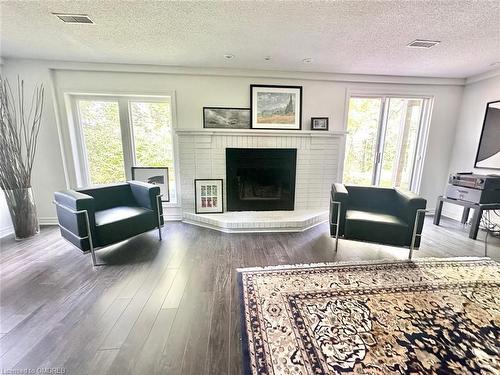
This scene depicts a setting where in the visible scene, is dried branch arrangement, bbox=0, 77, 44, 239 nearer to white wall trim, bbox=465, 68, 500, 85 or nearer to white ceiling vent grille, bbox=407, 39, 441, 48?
white ceiling vent grille, bbox=407, 39, 441, 48

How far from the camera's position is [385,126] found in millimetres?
3732

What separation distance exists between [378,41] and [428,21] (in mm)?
461

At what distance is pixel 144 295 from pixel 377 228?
2443 mm

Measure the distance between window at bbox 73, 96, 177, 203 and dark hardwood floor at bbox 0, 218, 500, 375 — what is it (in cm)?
117

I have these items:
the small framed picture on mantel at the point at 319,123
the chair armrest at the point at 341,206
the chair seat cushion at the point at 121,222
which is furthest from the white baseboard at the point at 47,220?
the small framed picture on mantel at the point at 319,123

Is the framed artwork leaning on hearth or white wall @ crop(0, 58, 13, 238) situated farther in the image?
the framed artwork leaning on hearth

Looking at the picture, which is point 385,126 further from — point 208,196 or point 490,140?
point 208,196

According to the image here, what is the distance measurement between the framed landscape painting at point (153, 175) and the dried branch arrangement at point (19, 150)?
4.23 feet

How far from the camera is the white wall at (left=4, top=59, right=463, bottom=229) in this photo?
3.13m

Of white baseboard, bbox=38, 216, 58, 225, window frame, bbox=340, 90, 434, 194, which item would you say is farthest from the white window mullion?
window frame, bbox=340, 90, 434, 194

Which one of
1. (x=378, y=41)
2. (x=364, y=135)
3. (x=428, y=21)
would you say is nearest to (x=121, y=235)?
(x=378, y=41)

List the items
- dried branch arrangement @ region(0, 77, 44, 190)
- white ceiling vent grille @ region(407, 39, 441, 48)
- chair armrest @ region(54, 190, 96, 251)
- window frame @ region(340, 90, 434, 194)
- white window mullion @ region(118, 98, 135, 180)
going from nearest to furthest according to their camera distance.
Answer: chair armrest @ region(54, 190, 96, 251) → white ceiling vent grille @ region(407, 39, 441, 48) → dried branch arrangement @ region(0, 77, 44, 190) → white window mullion @ region(118, 98, 135, 180) → window frame @ region(340, 90, 434, 194)

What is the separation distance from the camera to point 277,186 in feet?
12.1

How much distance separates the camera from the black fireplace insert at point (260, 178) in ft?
11.5
